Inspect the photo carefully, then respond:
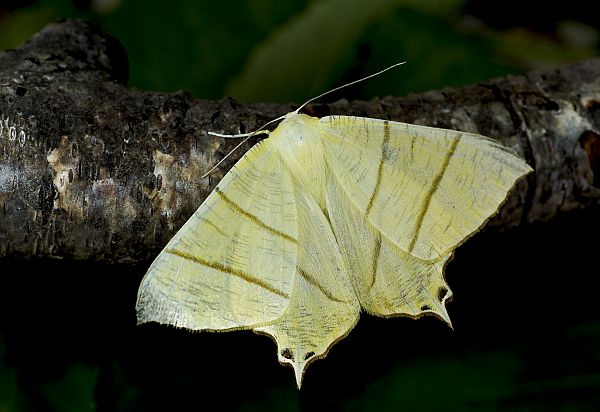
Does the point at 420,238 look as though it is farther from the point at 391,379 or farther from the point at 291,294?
the point at 391,379

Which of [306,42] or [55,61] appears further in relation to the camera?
[306,42]

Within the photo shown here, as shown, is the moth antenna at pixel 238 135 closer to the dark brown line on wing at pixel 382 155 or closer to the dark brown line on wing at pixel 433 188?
the dark brown line on wing at pixel 382 155

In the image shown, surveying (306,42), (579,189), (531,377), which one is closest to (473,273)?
(531,377)

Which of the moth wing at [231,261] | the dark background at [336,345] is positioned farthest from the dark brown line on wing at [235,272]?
the dark background at [336,345]

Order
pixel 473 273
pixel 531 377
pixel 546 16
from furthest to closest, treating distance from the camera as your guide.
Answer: pixel 546 16
pixel 473 273
pixel 531 377

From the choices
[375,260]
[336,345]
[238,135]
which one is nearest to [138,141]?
[238,135]

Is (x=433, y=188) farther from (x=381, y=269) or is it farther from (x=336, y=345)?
(x=336, y=345)
